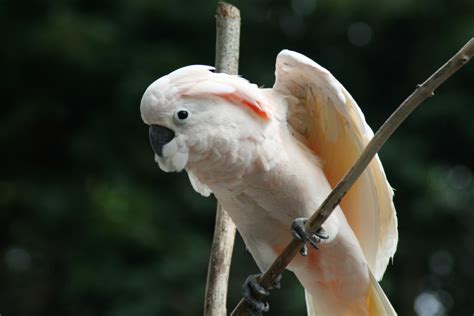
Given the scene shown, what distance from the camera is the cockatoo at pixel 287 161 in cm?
220

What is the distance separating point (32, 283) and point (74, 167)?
815 millimetres

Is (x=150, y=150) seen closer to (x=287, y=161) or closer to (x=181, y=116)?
(x=287, y=161)

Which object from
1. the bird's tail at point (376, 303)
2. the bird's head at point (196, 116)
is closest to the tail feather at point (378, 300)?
the bird's tail at point (376, 303)

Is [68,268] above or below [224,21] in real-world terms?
below

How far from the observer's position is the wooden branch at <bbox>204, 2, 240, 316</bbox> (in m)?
2.44

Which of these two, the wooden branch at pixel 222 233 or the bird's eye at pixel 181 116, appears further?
the wooden branch at pixel 222 233

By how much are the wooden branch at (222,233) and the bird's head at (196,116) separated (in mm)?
356

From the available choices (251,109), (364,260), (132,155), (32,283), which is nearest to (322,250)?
(364,260)

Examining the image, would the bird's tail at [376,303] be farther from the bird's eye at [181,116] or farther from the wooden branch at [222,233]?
the bird's eye at [181,116]

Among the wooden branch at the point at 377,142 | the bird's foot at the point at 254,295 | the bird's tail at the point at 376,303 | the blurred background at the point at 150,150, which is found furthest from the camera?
the blurred background at the point at 150,150

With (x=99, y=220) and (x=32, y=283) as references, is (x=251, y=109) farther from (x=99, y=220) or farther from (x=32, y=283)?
(x=32, y=283)

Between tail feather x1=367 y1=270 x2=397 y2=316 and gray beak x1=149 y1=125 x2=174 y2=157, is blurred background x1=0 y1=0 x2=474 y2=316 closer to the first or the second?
tail feather x1=367 y1=270 x2=397 y2=316

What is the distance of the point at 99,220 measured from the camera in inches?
194

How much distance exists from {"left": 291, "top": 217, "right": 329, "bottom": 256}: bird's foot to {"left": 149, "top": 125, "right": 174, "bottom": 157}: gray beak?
422 mm
